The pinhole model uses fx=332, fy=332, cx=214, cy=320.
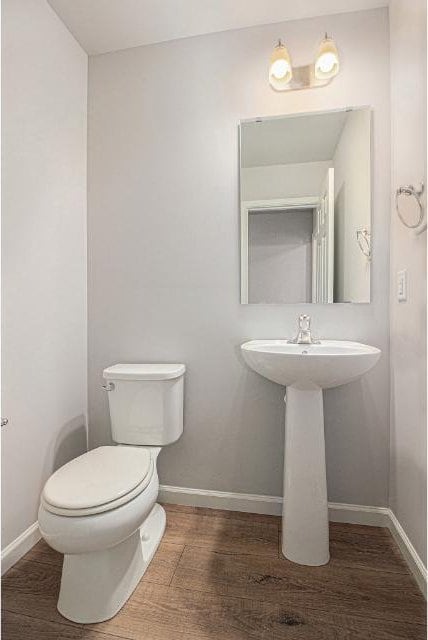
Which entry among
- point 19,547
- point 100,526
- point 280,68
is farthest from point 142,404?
point 280,68

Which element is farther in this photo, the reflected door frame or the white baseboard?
the reflected door frame

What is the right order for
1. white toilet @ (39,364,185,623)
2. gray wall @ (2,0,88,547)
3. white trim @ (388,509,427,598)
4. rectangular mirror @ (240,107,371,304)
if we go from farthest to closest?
rectangular mirror @ (240,107,371,304) → gray wall @ (2,0,88,547) → white trim @ (388,509,427,598) → white toilet @ (39,364,185,623)

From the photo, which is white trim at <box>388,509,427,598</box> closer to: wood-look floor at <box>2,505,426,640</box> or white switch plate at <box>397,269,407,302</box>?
wood-look floor at <box>2,505,426,640</box>

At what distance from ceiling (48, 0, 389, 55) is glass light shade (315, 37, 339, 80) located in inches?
7.8

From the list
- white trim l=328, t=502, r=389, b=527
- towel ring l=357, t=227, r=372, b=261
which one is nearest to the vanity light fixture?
towel ring l=357, t=227, r=372, b=261

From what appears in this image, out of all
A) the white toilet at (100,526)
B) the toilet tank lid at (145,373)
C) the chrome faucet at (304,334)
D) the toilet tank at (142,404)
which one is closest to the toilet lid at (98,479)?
the white toilet at (100,526)

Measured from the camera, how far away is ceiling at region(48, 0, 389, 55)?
1.52 metres

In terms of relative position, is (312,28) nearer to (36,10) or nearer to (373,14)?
(373,14)

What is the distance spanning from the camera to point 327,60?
1.50 m

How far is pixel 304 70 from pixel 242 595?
7.27ft

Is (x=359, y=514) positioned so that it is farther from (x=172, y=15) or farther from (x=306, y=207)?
(x=172, y=15)

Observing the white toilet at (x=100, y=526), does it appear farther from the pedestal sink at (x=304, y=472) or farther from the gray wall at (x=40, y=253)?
the pedestal sink at (x=304, y=472)

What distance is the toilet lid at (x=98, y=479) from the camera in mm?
1015

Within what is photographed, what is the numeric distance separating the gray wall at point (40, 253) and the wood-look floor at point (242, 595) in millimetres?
294
